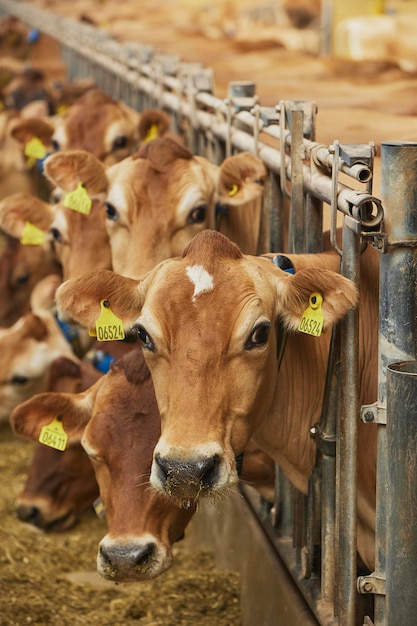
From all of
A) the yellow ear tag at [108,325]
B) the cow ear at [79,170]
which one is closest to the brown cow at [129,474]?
the yellow ear tag at [108,325]

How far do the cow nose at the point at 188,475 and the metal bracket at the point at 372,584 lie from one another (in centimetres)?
52

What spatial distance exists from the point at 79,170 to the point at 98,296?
76.1 inches

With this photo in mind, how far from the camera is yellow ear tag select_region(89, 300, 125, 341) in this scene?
347 cm

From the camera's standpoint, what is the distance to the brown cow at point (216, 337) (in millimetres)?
2969

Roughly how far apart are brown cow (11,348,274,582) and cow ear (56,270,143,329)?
469mm

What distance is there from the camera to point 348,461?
328 cm

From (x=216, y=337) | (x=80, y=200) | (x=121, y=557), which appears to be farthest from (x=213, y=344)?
(x=80, y=200)

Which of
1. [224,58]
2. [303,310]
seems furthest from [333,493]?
[224,58]

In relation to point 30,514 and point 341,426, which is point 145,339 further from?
point 30,514

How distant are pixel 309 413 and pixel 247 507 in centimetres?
120

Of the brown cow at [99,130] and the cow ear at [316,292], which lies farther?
the brown cow at [99,130]

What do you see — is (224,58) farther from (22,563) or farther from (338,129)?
(22,563)

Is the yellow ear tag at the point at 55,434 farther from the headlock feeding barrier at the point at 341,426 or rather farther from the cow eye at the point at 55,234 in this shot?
the cow eye at the point at 55,234

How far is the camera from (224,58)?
16094 millimetres
